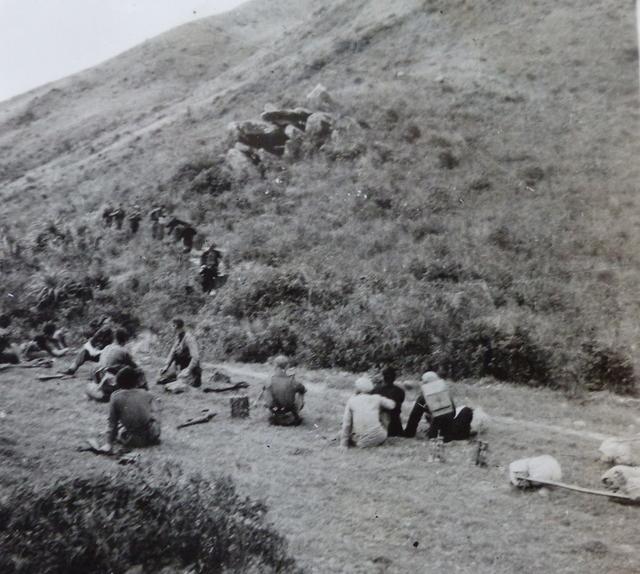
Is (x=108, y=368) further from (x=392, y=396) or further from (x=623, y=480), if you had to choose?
(x=623, y=480)

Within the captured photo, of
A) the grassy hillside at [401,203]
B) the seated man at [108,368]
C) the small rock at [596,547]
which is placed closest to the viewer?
the small rock at [596,547]

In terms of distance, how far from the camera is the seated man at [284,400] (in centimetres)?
658

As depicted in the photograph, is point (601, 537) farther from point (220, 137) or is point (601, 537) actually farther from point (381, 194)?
point (220, 137)

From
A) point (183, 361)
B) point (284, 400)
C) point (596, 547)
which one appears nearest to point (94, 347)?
point (183, 361)

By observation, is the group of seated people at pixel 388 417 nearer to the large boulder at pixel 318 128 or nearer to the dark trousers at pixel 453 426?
the dark trousers at pixel 453 426

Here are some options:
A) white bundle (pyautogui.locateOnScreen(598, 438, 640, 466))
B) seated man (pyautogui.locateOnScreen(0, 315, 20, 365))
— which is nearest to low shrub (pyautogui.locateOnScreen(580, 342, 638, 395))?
white bundle (pyautogui.locateOnScreen(598, 438, 640, 466))

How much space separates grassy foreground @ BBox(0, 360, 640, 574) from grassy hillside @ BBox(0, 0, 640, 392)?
114 cm

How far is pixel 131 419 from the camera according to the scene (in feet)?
19.0

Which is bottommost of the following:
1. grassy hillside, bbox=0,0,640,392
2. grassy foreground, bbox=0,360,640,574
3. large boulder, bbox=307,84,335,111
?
grassy foreground, bbox=0,360,640,574

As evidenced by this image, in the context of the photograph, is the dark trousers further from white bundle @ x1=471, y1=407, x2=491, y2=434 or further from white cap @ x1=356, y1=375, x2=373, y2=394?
white cap @ x1=356, y1=375, x2=373, y2=394

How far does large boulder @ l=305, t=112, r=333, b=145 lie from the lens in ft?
46.3

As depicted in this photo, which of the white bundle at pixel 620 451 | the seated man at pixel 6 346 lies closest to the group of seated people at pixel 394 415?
the white bundle at pixel 620 451

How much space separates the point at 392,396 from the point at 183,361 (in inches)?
120

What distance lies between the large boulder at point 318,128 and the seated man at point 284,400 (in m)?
8.58
